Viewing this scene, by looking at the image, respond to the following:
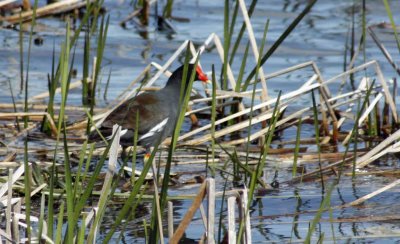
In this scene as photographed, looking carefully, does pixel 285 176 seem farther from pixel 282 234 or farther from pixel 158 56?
pixel 158 56

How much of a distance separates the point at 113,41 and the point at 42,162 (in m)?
3.77

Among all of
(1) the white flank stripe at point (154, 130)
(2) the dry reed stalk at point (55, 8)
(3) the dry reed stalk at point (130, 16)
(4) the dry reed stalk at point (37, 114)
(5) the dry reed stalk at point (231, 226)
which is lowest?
(1) the white flank stripe at point (154, 130)

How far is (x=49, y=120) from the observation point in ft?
16.9

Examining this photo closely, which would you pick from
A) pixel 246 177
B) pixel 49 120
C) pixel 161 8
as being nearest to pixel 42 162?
pixel 49 120

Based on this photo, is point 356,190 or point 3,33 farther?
point 3,33

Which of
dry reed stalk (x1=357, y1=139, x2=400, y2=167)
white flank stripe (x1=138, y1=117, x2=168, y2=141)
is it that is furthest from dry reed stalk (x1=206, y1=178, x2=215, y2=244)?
white flank stripe (x1=138, y1=117, x2=168, y2=141)

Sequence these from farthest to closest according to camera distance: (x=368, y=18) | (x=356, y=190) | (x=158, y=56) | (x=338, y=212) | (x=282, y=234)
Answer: (x=368, y=18)
(x=158, y=56)
(x=356, y=190)
(x=338, y=212)
(x=282, y=234)

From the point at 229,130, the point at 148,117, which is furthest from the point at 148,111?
the point at 229,130

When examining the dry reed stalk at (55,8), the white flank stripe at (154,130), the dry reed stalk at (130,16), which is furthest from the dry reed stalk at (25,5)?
the white flank stripe at (154,130)

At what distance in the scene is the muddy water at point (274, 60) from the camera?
3.87m

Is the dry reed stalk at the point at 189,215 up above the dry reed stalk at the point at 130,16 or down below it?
above

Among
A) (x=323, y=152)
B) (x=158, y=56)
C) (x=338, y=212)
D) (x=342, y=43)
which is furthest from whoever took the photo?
(x=342, y=43)

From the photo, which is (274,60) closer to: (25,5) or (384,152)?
(25,5)

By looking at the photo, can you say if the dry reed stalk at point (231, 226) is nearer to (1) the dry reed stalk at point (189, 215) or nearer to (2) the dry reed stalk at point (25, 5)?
(1) the dry reed stalk at point (189, 215)
